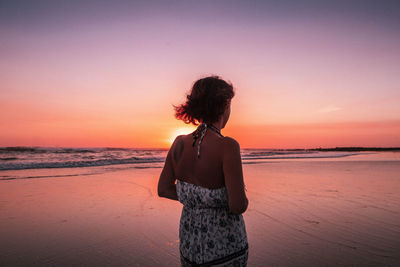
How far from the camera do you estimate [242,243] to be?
67.2 inches

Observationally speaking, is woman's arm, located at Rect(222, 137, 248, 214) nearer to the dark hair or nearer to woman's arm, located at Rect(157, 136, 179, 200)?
the dark hair

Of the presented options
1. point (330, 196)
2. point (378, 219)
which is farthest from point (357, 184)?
point (378, 219)

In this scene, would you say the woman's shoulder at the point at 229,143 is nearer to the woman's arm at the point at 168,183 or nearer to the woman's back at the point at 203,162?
the woman's back at the point at 203,162

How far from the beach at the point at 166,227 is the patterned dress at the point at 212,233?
80.1 inches

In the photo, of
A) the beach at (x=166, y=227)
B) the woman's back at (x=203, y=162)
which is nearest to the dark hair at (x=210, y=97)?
the woman's back at (x=203, y=162)

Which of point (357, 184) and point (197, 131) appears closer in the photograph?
point (197, 131)

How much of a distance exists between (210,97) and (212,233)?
858 millimetres

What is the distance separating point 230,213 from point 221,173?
0.30 m

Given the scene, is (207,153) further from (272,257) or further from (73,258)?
(73,258)

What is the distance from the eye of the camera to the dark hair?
1652mm

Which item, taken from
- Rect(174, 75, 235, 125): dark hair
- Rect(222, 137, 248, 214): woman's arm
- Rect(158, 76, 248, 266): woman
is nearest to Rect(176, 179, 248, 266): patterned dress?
Rect(158, 76, 248, 266): woman

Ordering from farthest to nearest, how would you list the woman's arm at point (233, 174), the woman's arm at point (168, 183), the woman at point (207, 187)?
the woman's arm at point (168, 183), the woman at point (207, 187), the woman's arm at point (233, 174)

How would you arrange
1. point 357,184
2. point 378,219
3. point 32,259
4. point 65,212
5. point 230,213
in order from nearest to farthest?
point 230,213
point 32,259
point 378,219
point 65,212
point 357,184

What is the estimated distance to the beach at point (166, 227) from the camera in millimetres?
3629
